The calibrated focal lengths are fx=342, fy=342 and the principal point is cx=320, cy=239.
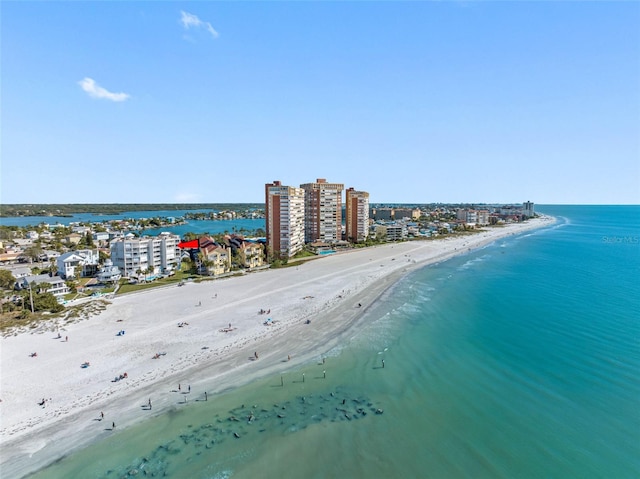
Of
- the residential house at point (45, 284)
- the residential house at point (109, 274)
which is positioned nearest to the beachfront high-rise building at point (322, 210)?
the residential house at point (109, 274)

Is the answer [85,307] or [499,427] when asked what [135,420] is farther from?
[85,307]

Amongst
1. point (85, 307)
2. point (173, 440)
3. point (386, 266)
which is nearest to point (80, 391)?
point (173, 440)

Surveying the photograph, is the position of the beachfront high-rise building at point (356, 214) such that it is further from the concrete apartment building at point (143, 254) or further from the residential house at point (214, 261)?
the concrete apartment building at point (143, 254)

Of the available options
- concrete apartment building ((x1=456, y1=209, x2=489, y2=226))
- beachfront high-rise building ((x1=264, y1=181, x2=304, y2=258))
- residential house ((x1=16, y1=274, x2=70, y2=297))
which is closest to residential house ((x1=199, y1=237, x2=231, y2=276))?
beachfront high-rise building ((x1=264, y1=181, x2=304, y2=258))

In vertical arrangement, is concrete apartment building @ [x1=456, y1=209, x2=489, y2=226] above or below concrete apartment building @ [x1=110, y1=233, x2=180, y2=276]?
above

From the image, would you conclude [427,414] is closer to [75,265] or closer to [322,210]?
[75,265]

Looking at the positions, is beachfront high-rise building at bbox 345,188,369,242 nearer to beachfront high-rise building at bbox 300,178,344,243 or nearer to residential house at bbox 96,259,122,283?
beachfront high-rise building at bbox 300,178,344,243

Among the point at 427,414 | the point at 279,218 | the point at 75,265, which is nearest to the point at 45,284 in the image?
the point at 75,265
